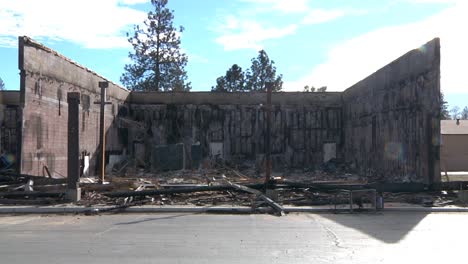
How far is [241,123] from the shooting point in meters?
35.3

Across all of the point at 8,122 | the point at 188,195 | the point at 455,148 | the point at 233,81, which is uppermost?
the point at 233,81

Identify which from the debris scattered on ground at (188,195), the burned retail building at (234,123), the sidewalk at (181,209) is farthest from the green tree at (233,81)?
the sidewalk at (181,209)

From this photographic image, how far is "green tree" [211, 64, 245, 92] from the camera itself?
239ft

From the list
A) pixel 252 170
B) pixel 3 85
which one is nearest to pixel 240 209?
pixel 252 170

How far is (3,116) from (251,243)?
75.3 feet

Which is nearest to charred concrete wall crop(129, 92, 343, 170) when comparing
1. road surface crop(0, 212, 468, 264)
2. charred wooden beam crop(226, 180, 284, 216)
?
charred wooden beam crop(226, 180, 284, 216)

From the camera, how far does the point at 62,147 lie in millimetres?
23156

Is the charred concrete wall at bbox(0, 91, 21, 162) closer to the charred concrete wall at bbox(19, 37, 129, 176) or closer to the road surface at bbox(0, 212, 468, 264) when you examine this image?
the charred concrete wall at bbox(19, 37, 129, 176)

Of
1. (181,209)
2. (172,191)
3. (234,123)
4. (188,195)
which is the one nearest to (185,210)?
(181,209)

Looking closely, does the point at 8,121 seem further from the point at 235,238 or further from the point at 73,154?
the point at 235,238

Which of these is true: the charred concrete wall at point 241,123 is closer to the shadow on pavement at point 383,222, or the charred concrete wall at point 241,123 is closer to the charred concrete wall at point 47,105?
the charred concrete wall at point 47,105

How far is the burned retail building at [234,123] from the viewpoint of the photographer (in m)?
19.7

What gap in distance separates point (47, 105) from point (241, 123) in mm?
16180

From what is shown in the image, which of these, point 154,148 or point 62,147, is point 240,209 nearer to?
point 62,147
